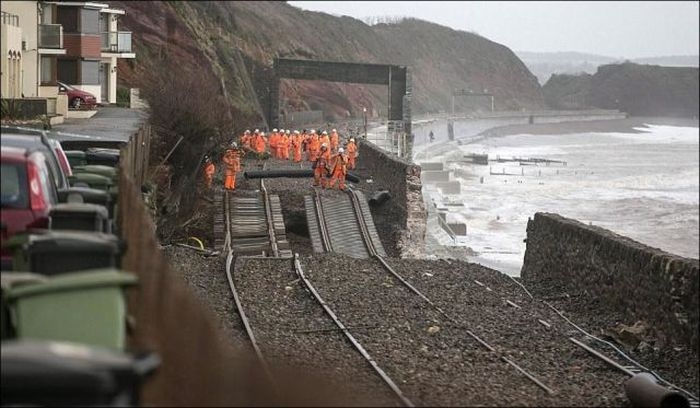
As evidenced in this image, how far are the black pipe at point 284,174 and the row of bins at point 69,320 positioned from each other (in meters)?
30.6

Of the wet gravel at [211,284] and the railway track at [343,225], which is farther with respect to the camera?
the railway track at [343,225]

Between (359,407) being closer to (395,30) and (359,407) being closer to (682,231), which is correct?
(682,231)

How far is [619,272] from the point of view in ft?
65.0

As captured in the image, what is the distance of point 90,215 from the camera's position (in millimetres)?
9906

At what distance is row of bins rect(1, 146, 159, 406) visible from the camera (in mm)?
5605

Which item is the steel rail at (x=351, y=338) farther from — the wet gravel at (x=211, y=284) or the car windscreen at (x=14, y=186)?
the car windscreen at (x=14, y=186)

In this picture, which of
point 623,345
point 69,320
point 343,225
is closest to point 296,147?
point 343,225

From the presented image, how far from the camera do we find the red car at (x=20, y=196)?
392 inches

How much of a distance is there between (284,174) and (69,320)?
3481 centimetres

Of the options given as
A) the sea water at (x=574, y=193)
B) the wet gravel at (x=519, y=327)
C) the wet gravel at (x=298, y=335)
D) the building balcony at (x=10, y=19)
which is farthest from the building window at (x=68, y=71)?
the wet gravel at (x=298, y=335)

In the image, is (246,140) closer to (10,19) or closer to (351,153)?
(351,153)

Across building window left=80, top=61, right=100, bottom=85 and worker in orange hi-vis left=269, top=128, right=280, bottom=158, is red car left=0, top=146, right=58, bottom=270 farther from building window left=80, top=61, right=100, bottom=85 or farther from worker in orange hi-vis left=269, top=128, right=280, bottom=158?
A: worker in orange hi-vis left=269, top=128, right=280, bottom=158

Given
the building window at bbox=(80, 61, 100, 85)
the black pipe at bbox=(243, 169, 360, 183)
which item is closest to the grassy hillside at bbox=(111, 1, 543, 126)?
the building window at bbox=(80, 61, 100, 85)

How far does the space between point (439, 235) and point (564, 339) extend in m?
30.3
